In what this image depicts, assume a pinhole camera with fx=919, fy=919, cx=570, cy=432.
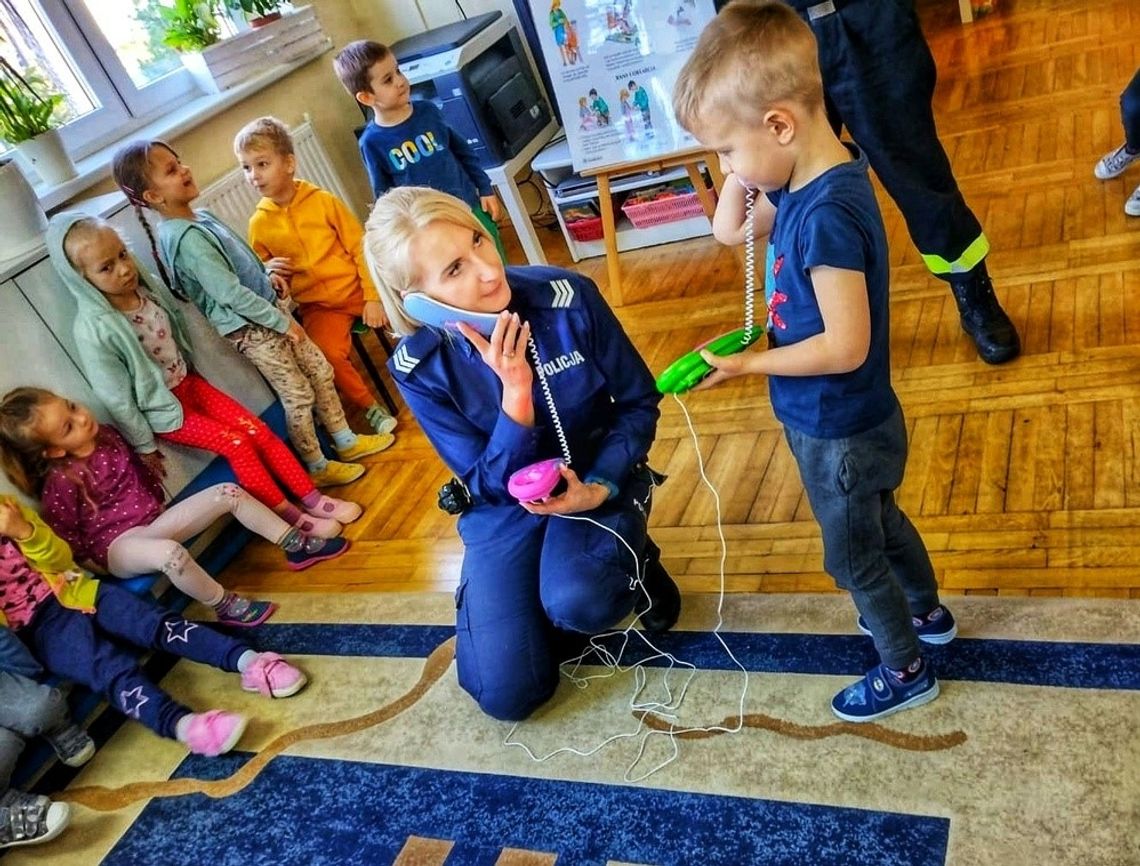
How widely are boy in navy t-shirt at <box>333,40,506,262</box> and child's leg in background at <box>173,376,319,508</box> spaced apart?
78cm

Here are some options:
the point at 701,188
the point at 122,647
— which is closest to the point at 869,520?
the point at 122,647

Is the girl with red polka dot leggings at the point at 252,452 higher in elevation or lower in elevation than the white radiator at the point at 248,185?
lower

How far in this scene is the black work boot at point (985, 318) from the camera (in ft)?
6.68

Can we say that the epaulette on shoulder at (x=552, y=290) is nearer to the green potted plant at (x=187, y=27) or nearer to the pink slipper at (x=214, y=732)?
the pink slipper at (x=214, y=732)

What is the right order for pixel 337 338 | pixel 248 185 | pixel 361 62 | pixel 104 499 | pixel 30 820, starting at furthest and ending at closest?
pixel 248 185 → pixel 337 338 → pixel 361 62 → pixel 104 499 → pixel 30 820

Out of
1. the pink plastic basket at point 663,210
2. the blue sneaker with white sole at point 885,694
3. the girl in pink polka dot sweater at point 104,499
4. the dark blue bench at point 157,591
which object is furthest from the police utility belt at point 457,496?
the pink plastic basket at point 663,210

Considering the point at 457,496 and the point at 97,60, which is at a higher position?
the point at 97,60

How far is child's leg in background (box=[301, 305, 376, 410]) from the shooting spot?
286cm

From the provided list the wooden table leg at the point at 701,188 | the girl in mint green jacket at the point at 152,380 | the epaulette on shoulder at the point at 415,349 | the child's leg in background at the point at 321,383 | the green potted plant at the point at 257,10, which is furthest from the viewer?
the green potted plant at the point at 257,10

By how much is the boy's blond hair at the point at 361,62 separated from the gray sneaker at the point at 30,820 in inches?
78.1

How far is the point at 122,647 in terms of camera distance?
6.93ft

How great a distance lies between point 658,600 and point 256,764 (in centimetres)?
89

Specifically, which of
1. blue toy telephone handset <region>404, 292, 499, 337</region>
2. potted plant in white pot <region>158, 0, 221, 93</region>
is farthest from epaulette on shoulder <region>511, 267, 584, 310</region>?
potted plant in white pot <region>158, 0, 221, 93</region>

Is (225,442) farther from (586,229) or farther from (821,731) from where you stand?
(821,731)
